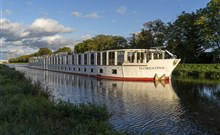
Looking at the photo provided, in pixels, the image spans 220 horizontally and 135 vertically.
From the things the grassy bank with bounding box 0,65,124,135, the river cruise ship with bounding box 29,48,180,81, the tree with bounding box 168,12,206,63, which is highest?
the tree with bounding box 168,12,206,63

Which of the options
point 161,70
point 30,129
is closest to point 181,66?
point 161,70

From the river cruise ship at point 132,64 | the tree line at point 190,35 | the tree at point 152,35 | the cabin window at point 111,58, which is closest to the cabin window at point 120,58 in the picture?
the river cruise ship at point 132,64

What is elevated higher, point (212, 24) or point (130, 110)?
point (212, 24)

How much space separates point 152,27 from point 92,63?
24.5m

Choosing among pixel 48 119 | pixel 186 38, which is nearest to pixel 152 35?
pixel 186 38

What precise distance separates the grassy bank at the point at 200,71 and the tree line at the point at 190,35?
5628 millimetres

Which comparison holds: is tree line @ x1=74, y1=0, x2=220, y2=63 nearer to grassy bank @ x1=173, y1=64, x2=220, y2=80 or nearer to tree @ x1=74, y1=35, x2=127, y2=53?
grassy bank @ x1=173, y1=64, x2=220, y2=80

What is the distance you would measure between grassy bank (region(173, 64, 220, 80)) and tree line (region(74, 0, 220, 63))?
5.63 m

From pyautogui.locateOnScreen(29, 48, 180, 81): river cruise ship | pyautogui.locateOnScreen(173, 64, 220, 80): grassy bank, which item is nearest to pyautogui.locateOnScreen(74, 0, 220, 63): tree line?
pyautogui.locateOnScreen(173, 64, 220, 80): grassy bank

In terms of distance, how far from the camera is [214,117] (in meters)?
15.1

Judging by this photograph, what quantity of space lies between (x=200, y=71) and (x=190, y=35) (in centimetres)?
1217

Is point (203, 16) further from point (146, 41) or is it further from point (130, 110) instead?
point (130, 110)

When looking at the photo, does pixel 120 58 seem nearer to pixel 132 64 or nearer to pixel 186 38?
pixel 132 64

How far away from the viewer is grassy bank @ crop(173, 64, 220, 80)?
45.3m
